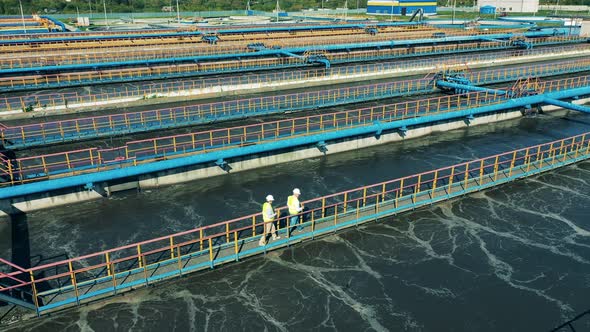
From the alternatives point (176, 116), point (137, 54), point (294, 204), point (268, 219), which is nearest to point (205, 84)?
point (176, 116)

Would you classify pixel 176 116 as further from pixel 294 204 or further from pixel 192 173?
pixel 294 204

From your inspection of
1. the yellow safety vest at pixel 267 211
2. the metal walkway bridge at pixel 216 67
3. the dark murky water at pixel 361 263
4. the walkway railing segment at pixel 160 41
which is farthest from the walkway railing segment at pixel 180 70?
the yellow safety vest at pixel 267 211

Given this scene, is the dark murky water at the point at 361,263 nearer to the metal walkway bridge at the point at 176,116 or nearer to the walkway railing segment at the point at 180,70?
the metal walkway bridge at the point at 176,116

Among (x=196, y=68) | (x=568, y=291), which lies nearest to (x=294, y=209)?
(x=568, y=291)

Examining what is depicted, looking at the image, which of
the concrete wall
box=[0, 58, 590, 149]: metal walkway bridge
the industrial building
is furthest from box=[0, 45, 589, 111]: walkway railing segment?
the industrial building

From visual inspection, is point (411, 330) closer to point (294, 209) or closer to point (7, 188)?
point (294, 209)

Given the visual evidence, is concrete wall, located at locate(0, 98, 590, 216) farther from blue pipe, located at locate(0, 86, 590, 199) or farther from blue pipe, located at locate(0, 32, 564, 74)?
blue pipe, located at locate(0, 32, 564, 74)
